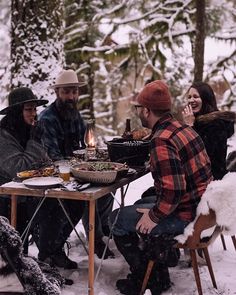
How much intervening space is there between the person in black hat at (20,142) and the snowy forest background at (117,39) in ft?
9.01

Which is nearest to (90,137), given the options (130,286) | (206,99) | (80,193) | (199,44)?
(80,193)

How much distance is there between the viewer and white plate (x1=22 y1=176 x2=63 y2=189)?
11.0 ft

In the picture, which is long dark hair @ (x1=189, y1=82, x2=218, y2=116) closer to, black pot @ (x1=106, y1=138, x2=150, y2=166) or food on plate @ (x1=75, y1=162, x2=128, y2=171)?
black pot @ (x1=106, y1=138, x2=150, y2=166)

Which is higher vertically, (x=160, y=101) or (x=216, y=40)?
(x=216, y=40)

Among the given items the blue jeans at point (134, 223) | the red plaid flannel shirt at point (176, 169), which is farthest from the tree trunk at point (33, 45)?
the red plaid flannel shirt at point (176, 169)

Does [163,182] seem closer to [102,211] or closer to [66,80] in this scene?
[102,211]

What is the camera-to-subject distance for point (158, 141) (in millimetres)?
3367

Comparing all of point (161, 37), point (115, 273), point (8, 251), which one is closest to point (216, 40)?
point (161, 37)

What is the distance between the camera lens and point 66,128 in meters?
5.05

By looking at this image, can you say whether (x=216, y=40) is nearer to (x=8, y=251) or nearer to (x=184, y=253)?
(x=184, y=253)

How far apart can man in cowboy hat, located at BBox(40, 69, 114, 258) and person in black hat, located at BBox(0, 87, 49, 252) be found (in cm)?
45

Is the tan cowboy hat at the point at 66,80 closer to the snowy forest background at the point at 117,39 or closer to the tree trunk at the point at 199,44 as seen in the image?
the snowy forest background at the point at 117,39

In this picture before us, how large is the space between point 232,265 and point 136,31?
1038cm

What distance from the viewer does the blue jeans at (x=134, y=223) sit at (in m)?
3.56
